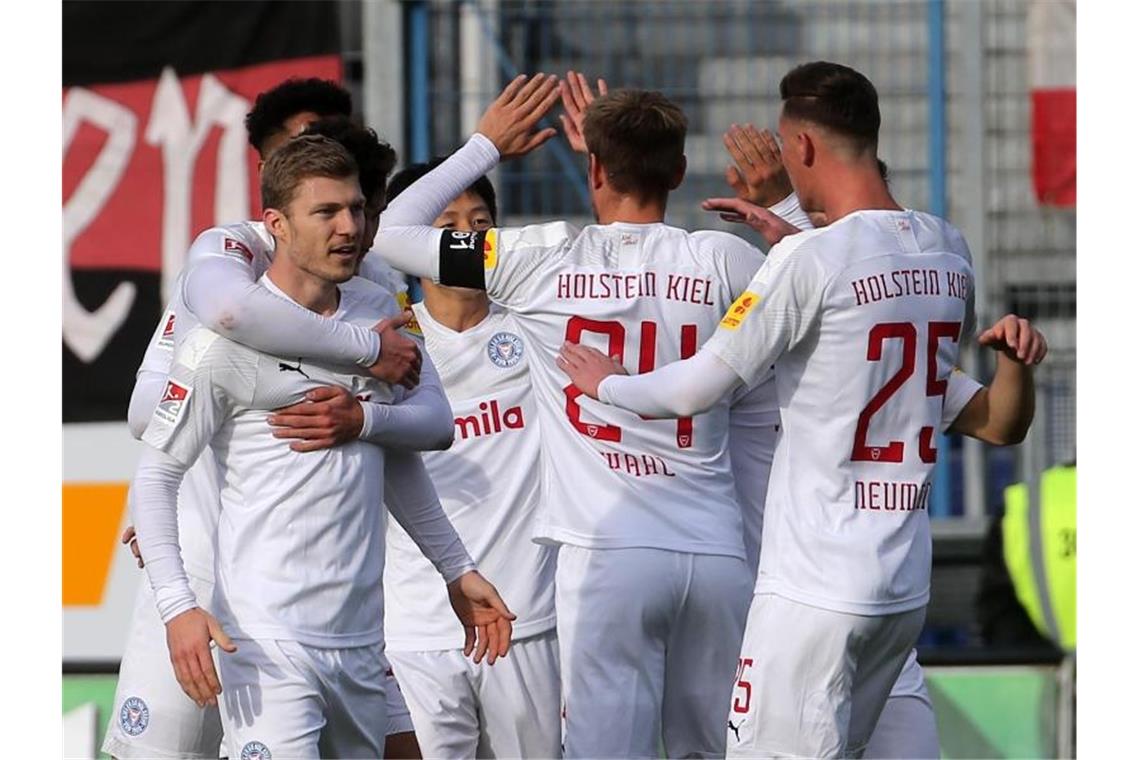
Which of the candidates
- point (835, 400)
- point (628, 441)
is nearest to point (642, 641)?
point (628, 441)

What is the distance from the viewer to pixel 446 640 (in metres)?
6.52

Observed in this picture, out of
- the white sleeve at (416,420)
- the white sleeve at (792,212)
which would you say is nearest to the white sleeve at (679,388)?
the white sleeve at (416,420)

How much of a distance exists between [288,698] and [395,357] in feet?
2.77

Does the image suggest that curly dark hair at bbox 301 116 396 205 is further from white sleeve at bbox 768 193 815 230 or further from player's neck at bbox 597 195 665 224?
white sleeve at bbox 768 193 815 230

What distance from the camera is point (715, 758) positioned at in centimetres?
602

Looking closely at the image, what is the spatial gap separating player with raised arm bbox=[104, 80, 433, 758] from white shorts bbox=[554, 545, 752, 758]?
29.3 inches

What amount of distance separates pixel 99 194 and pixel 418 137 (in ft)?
5.74

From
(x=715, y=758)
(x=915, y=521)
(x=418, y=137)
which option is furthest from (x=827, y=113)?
(x=418, y=137)

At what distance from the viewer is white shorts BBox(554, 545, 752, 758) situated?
583cm

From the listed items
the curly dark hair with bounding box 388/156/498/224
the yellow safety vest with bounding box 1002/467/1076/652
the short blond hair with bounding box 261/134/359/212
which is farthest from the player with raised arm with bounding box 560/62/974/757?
the yellow safety vest with bounding box 1002/467/1076/652

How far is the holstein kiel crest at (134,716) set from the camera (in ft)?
18.2

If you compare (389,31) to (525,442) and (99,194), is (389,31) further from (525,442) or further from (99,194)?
(525,442)

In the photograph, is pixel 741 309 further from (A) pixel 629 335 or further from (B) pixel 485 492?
(B) pixel 485 492

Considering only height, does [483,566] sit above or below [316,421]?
below
